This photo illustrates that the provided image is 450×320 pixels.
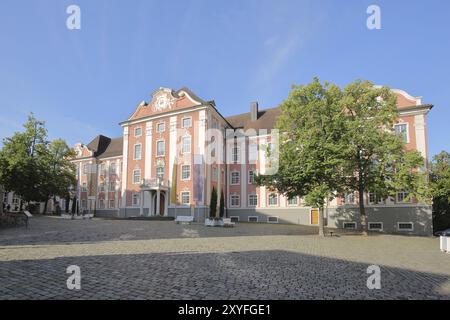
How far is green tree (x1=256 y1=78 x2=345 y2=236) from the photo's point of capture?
19797 mm

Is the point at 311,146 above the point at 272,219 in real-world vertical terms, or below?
above

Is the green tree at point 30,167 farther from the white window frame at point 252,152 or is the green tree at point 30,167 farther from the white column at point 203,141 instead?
the white window frame at point 252,152

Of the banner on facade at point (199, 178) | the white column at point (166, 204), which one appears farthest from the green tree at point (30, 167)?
the banner on facade at point (199, 178)

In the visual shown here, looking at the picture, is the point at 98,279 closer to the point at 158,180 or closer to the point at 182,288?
the point at 182,288

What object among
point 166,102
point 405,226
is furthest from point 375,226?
point 166,102

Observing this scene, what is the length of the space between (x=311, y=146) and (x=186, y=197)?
770 inches

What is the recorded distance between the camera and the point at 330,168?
64.8 feet

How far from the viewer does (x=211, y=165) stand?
37312 millimetres

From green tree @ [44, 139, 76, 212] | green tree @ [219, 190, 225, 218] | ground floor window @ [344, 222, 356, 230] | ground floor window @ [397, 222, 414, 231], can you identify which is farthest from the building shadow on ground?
green tree @ [44, 139, 76, 212]

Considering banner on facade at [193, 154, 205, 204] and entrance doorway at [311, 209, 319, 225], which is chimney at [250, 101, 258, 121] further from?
entrance doorway at [311, 209, 319, 225]

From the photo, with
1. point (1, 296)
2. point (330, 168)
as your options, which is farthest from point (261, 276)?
point (330, 168)

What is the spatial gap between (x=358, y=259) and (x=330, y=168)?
9.42 metres

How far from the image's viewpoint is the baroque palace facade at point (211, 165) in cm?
3100

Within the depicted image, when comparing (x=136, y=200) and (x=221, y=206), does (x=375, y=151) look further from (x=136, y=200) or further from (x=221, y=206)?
(x=136, y=200)
